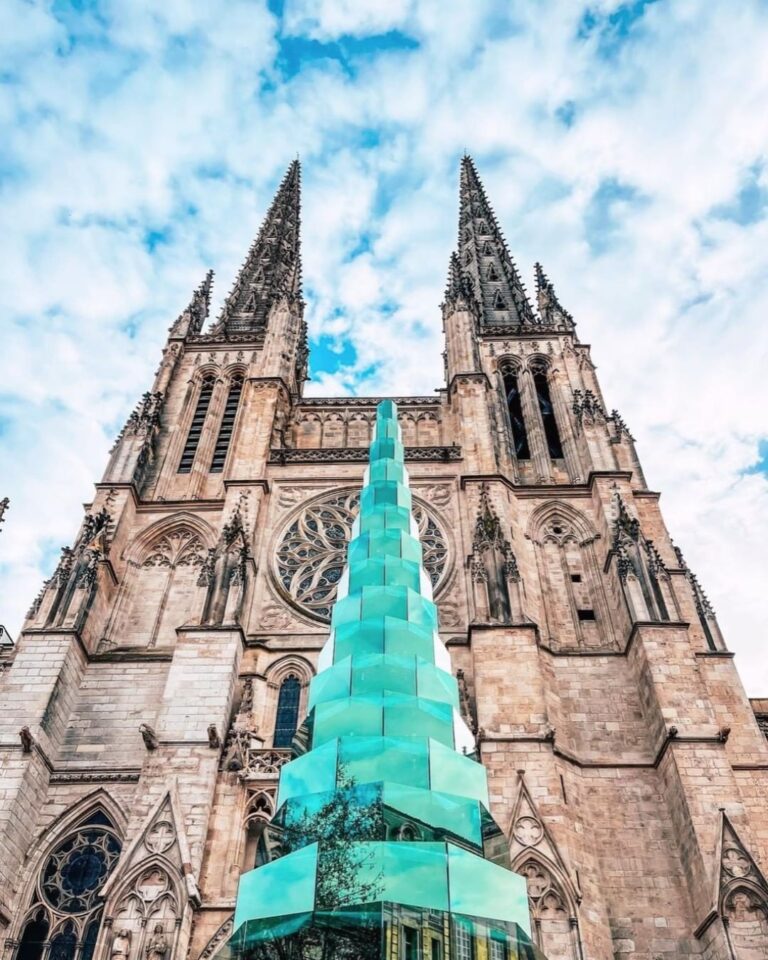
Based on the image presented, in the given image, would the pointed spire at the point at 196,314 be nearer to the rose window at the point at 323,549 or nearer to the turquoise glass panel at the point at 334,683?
the rose window at the point at 323,549

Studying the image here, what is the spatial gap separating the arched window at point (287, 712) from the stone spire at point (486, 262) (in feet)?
48.6

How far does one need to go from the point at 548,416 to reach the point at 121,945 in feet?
52.4

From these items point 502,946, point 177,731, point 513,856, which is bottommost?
point 502,946

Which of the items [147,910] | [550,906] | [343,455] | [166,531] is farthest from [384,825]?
[343,455]

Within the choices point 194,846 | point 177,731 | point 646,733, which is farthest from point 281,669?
point 646,733

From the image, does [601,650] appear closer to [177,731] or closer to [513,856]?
[513,856]

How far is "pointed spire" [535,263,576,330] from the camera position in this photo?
24.8m

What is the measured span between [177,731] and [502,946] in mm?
7189

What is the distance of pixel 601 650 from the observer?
49.8ft

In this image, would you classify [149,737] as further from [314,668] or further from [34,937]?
[314,668]

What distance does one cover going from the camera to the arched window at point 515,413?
69.0ft

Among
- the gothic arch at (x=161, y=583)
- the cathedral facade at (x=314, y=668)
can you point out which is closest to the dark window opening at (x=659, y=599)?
the cathedral facade at (x=314, y=668)

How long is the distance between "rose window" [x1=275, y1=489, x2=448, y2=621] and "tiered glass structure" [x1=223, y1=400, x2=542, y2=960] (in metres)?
6.08

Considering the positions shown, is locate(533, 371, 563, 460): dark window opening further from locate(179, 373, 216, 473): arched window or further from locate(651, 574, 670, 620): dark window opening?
locate(179, 373, 216, 473): arched window
